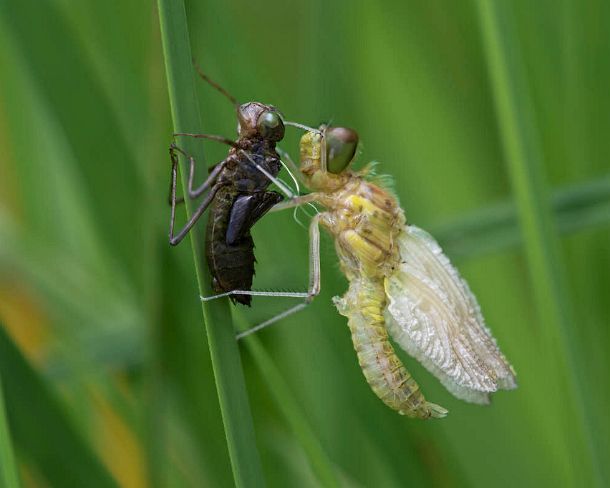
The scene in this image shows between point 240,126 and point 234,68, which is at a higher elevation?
point 234,68

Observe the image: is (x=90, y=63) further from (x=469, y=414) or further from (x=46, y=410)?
(x=469, y=414)

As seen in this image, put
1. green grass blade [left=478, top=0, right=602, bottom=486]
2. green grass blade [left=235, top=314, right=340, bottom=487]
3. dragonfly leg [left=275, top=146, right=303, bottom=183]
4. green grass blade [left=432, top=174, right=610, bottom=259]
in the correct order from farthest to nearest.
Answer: green grass blade [left=432, top=174, right=610, bottom=259]
dragonfly leg [left=275, top=146, right=303, bottom=183]
green grass blade [left=478, top=0, right=602, bottom=486]
green grass blade [left=235, top=314, right=340, bottom=487]

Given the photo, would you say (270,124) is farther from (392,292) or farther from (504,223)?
(504,223)

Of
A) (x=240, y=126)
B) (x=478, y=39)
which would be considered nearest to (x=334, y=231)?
(x=240, y=126)

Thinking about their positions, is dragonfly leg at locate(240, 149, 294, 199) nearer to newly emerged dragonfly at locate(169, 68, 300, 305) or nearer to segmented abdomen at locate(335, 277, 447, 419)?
newly emerged dragonfly at locate(169, 68, 300, 305)

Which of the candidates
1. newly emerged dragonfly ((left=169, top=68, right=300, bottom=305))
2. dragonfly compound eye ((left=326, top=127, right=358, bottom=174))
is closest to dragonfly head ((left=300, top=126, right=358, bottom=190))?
dragonfly compound eye ((left=326, top=127, right=358, bottom=174))

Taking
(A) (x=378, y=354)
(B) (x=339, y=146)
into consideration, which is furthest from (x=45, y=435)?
(B) (x=339, y=146)
